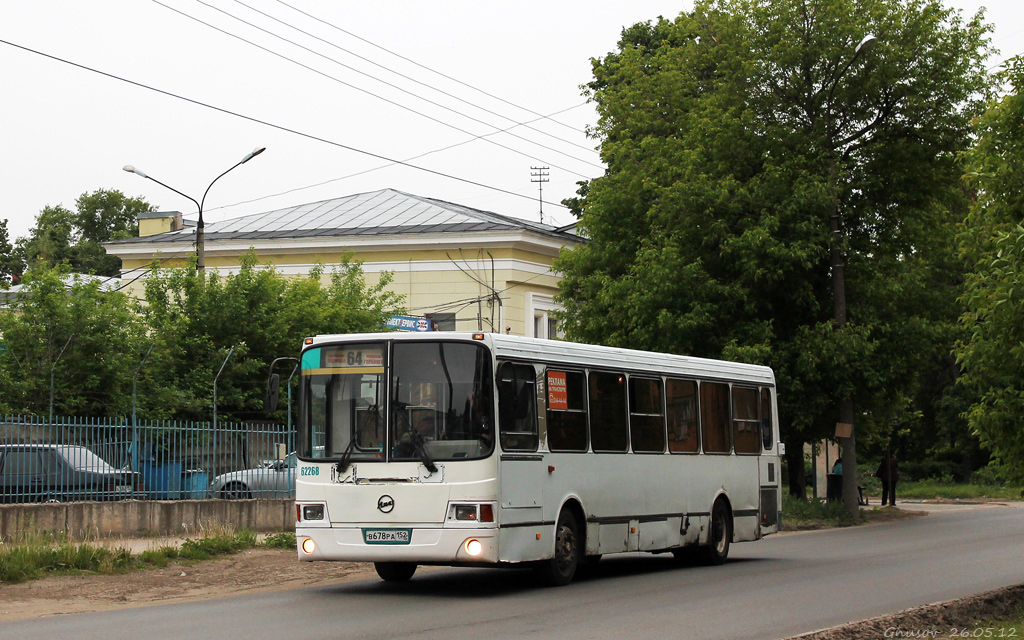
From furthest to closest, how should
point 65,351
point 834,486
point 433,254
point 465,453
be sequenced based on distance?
point 433,254 → point 834,486 → point 65,351 → point 465,453

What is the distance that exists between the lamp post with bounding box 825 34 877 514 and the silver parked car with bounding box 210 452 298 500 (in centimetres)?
1483

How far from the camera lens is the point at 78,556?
15859 millimetres

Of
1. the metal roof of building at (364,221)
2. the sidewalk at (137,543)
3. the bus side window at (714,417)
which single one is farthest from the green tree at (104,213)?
the bus side window at (714,417)

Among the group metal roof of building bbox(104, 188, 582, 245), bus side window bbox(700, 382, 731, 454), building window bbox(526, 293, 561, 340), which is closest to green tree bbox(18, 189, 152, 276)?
metal roof of building bbox(104, 188, 582, 245)

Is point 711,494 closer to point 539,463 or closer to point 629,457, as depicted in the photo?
point 629,457

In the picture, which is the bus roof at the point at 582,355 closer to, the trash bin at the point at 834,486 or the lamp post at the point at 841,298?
the lamp post at the point at 841,298

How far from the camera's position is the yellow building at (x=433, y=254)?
43969 millimetres

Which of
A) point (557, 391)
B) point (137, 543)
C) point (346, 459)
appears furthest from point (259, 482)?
point (557, 391)

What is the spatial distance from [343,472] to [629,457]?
3948 millimetres

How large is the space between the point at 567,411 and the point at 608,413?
1055 millimetres

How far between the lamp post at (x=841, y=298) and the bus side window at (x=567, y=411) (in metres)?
18.0

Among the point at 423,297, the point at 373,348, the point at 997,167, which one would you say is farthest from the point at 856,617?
the point at 423,297

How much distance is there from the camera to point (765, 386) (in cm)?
1998

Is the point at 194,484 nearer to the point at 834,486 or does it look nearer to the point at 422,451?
the point at 422,451
